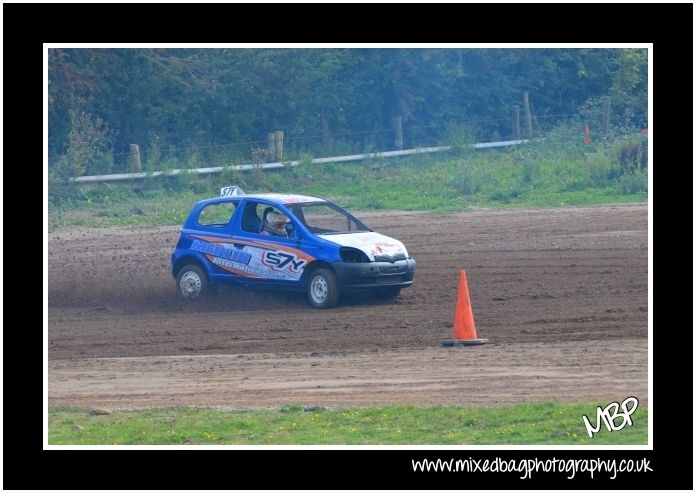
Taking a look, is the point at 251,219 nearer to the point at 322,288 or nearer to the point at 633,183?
the point at 322,288

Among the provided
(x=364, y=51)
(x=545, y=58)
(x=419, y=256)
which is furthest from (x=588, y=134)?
(x=419, y=256)

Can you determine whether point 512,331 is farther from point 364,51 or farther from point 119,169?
point 364,51

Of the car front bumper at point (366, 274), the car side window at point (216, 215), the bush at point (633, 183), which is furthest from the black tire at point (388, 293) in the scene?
the bush at point (633, 183)

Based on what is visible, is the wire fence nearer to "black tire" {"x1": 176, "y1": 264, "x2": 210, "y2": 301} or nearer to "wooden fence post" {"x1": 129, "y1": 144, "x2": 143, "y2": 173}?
"wooden fence post" {"x1": 129, "y1": 144, "x2": 143, "y2": 173}

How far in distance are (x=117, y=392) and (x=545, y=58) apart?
92.9 ft

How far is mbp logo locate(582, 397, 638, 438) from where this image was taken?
31.9 feet

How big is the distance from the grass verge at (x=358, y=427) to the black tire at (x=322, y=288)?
537cm

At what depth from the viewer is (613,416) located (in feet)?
32.6

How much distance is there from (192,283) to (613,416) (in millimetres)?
9023

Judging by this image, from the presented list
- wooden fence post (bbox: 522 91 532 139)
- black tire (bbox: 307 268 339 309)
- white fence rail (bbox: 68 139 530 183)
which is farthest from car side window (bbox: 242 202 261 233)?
wooden fence post (bbox: 522 91 532 139)

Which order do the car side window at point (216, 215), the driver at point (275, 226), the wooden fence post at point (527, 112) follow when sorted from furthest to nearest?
the wooden fence post at point (527, 112) < the car side window at point (216, 215) < the driver at point (275, 226)

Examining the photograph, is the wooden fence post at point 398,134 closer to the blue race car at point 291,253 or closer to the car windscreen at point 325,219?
the blue race car at point 291,253

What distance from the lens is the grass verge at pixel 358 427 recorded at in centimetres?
969

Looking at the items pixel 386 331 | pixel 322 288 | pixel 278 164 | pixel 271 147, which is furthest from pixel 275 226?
pixel 271 147
